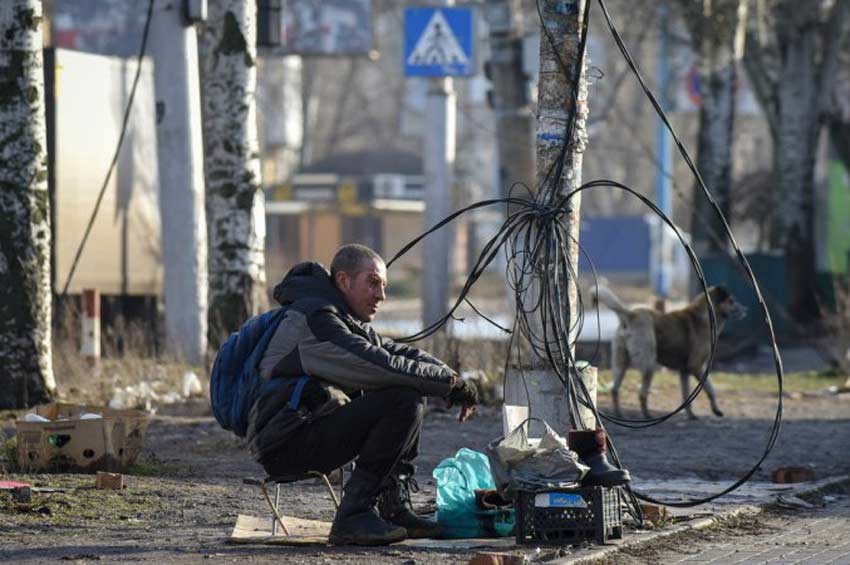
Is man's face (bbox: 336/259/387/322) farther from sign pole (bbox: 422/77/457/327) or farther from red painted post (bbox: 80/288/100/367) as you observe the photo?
sign pole (bbox: 422/77/457/327)

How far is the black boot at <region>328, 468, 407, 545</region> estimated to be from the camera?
27.1ft

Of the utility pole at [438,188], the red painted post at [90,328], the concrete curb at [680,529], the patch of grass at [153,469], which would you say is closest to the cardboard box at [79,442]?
the patch of grass at [153,469]

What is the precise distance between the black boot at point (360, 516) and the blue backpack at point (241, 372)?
572 millimetres

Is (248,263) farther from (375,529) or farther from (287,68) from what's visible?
(287,68)

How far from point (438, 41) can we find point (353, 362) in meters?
12.3

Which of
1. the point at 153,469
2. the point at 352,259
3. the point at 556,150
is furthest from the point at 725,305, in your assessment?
the point at 352,259

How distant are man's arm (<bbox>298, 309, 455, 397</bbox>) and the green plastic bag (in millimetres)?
855

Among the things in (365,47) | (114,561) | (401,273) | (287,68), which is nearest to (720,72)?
(365,47)

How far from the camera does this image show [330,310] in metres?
8.17

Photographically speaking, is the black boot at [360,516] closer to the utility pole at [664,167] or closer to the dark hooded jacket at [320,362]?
the dark hooded jacket at [320,362]

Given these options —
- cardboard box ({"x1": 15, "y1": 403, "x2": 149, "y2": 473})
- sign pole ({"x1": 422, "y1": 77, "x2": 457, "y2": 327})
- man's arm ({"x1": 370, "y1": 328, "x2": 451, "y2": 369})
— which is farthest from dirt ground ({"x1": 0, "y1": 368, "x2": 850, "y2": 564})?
sign pole ({"x1": 422, "y1": 77, "x2": 457, "y2": 327})

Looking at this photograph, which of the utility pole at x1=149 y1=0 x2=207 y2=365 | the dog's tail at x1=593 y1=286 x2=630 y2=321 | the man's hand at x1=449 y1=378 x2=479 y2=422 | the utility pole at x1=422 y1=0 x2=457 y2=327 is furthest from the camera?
the utility pole at x1=422 y1=0 x2=457 y2=327

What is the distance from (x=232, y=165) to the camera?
1636cm

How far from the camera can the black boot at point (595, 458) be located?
826 cm
